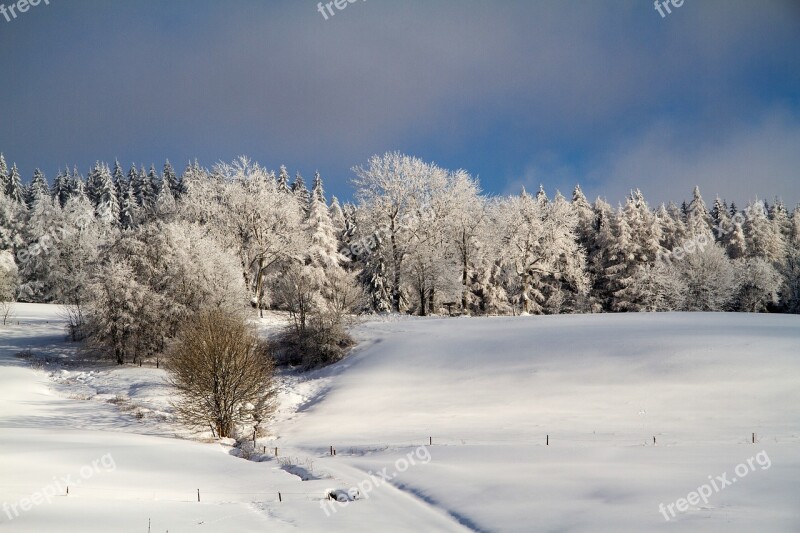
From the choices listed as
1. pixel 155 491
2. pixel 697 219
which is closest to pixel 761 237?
pixel 697 219

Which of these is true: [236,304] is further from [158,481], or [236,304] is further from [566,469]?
[566,469]

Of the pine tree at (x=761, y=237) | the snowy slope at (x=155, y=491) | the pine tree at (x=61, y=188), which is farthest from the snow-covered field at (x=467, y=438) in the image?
the pine tree at (x=61, y=188)

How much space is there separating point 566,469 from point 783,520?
5331 mm

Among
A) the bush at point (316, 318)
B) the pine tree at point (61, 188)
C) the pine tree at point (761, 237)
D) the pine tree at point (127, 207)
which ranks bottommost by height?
the bush at point (316, 318)

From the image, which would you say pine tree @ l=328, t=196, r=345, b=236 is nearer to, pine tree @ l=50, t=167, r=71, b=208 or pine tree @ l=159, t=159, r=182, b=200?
pine tree @ l=159, t=159, r=182, b=200

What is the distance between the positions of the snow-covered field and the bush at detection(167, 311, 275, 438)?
179 centimetres

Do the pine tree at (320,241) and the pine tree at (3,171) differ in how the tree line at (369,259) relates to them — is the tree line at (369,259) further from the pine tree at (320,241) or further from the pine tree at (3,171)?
the pine tree at (3,171)

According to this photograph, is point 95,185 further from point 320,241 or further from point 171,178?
point 320,241

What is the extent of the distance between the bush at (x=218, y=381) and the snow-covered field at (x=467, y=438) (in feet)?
5.87

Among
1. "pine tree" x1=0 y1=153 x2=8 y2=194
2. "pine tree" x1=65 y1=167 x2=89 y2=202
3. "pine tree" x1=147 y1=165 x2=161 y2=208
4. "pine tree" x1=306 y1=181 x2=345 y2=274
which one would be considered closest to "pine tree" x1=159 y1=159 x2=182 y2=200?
"pine tree" x1=147 y1=165 x2=161 y2=208

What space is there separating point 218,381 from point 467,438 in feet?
44.0

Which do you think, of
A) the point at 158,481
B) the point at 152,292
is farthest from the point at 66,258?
the point at 158,481

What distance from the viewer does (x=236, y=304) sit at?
37906mm

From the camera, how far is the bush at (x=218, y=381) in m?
23.9
